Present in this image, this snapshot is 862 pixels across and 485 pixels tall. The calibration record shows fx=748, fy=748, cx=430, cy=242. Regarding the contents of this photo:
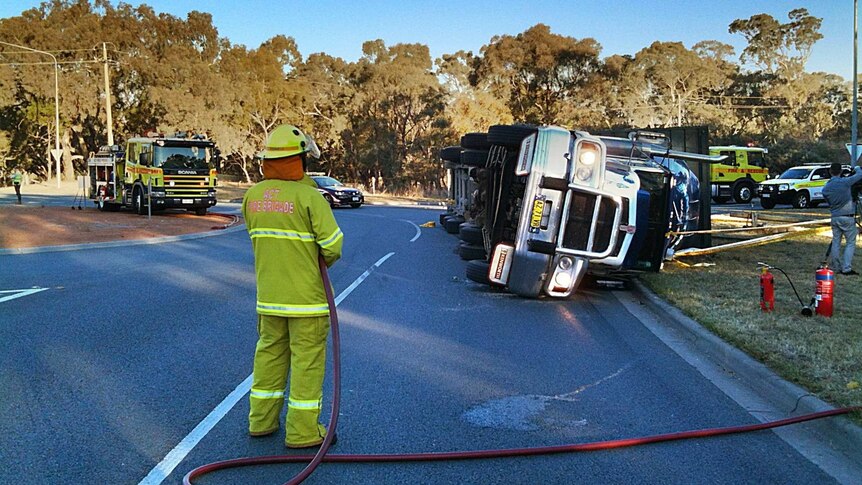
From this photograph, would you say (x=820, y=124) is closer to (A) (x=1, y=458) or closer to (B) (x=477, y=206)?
(B) (x=477, y=206)

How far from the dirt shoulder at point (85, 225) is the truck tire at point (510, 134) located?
11417 mm

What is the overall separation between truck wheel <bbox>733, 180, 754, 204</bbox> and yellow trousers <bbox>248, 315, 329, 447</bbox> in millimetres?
33433

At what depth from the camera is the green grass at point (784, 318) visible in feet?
18.9

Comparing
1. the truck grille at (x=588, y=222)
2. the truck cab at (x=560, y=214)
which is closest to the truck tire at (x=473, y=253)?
the truck cab at (x=560, y=214)

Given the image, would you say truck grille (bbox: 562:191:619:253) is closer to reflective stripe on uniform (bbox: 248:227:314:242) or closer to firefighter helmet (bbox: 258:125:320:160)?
firefighter helmet (bbox: 258:125:320:160)

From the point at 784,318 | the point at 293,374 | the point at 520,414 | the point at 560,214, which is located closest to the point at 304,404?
the point at 293,374

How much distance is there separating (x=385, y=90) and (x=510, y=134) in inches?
1733

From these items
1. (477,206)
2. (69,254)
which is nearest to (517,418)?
(477,206)

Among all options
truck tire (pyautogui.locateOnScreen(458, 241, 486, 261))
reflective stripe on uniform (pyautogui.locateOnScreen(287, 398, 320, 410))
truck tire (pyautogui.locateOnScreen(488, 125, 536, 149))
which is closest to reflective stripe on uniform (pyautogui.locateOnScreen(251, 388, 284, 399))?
reflective stripe on uniform (pyautogui.locateOnScreen(287, 398, 320, 410))

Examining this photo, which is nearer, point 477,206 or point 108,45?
point 477,206

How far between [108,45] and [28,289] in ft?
172

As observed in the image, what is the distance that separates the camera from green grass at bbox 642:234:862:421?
5762 millimetres

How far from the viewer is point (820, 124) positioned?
58.0 m

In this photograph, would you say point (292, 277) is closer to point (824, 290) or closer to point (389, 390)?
point (389, 390)
